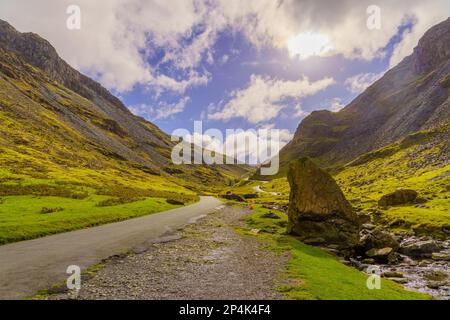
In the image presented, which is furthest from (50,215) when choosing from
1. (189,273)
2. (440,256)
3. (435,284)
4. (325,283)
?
(440,256)

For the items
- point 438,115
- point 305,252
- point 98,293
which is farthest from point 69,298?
point 438,115

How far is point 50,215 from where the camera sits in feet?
139

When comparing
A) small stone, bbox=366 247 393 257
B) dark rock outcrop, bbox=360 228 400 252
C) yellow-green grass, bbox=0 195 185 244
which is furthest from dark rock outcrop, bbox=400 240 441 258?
yellow-green grass, bbox=0 195 185 244

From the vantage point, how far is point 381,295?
59.5 feet

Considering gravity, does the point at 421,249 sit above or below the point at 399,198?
below

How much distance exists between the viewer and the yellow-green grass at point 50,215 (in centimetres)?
3272

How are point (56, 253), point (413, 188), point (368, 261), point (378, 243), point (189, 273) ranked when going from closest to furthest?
point (189, 273)
point (56, 253)
point (368, 261)
point (378, 243)
point (413, 188)

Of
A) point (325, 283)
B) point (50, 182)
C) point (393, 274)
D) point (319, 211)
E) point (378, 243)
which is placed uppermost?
point (50, 182)

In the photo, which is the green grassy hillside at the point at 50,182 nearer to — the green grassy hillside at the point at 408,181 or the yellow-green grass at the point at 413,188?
the yellow-green grass at the point at 413,188

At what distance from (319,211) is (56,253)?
105ft

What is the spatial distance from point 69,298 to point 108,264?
7326 millimetres

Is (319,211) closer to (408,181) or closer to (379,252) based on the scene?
(379,252)
